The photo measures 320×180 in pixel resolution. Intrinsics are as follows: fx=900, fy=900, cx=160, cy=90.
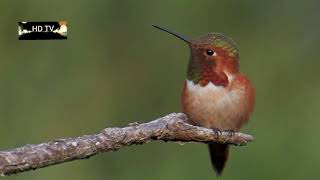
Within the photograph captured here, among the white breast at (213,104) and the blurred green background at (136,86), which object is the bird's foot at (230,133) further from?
the blurred green background at (136,86)

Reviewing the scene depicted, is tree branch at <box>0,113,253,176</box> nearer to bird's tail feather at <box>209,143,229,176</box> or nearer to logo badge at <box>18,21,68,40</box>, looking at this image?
bird's tail feather at <box>209,143,229,176</box>

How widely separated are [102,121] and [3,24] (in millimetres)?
1186

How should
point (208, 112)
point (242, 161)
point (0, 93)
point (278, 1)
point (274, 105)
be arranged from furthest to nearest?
point (278, 1), point (274, 105), point (0, 93), point (242, 161), point (208, 112)

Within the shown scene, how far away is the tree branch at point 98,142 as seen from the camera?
342cm

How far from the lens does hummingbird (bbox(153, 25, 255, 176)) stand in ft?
14.2

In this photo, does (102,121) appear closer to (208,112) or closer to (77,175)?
(77,175)

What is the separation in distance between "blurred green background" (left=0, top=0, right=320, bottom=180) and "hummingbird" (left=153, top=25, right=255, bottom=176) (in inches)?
96.4

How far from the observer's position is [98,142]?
3654 mm

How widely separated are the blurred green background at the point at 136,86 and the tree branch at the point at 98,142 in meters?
2.82

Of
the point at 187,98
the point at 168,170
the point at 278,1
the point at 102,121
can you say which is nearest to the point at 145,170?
the point at 168,170

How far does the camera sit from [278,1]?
9.84m

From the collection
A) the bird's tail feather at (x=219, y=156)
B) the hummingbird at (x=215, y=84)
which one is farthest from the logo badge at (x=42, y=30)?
the hummingbird at (x=215, y=84)

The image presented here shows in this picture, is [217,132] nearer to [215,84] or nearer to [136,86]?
[215,84]

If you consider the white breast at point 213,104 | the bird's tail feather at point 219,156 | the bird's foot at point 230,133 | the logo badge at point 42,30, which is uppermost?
the logo badge at point 42,30
